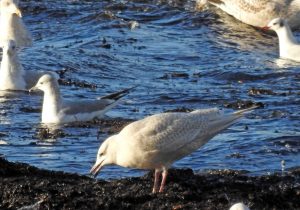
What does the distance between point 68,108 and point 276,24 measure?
5.54m

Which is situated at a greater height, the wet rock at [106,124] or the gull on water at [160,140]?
the gull on water at [160,140]

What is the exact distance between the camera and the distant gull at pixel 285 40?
1607 centimetres

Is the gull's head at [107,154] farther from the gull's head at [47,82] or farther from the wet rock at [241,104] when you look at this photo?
the wet rock at [241,104]

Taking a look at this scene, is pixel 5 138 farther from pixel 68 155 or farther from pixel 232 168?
pixel 232 168

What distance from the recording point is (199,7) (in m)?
19.7

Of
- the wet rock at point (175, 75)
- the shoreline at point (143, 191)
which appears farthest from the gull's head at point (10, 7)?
the shoreline at point (143, 191)

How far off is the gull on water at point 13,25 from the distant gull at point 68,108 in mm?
4293

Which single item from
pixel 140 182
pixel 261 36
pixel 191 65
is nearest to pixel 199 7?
pixel 261 36

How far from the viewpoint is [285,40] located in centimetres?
1645

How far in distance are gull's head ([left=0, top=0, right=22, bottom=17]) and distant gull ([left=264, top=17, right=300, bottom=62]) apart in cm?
402

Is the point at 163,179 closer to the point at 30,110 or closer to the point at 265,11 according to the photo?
the point at 30,110

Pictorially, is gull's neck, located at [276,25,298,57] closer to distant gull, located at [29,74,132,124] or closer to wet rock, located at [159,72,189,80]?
wet rock, located at [159,72,189,80]

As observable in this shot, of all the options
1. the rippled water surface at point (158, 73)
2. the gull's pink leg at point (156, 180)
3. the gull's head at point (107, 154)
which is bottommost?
the rippled water surface at point (158, 73)

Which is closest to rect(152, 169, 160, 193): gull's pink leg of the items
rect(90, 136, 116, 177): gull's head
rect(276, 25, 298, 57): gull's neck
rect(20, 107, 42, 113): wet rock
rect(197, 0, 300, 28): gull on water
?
rect(90, 136, 116, 177): gull's head
